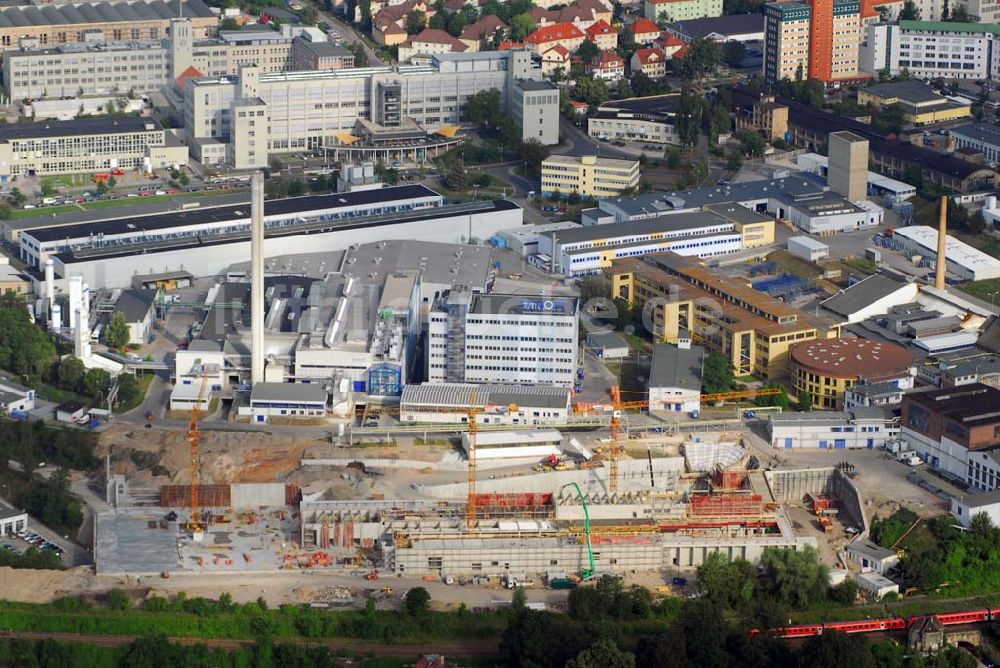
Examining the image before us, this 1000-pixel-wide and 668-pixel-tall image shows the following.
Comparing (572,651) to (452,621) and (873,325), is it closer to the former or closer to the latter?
(452,621)

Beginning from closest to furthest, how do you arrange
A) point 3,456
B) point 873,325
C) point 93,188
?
point 3,456 < point 873,325 < point 93,188

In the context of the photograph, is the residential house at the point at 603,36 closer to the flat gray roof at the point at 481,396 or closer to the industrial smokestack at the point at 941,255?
the industrial smokestack at the point at 941,255

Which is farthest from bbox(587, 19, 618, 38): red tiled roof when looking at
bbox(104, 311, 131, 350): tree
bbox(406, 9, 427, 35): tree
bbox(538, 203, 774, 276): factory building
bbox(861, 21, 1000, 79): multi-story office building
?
bbox(104, 311, 131, 350): tree

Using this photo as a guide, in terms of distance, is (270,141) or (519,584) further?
(270,141)

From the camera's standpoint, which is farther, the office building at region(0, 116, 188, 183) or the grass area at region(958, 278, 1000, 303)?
the office building at region(0, 116, 188, 183)

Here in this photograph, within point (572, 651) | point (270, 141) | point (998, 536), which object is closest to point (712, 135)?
point (270, 141)

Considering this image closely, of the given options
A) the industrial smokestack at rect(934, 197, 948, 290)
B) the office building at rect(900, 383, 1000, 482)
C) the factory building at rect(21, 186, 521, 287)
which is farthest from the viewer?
the factory building at rect(21, 186, 521, 287)

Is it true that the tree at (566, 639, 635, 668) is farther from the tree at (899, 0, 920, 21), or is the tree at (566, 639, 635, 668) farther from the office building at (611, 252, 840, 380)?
the tree at (899, 0, 920, 21)
